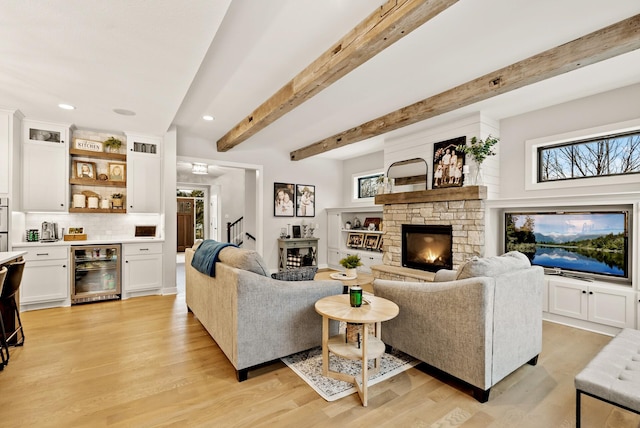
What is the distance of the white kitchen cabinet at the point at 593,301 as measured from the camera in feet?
10.3

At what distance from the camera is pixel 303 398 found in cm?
206

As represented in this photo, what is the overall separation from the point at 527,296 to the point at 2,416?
3.63 meters

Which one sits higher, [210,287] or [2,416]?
[210,287]

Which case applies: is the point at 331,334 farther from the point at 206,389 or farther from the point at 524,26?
the point at 524,26

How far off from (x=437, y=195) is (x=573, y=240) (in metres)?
1.68

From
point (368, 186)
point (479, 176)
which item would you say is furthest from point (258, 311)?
point (368, 186)

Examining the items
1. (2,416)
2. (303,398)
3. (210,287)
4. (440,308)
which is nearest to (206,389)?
(303,398)

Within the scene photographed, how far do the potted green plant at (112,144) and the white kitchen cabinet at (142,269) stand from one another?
1552 millimetres

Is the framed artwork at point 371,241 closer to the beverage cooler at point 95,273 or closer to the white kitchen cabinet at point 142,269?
the white kitchen cabinet at point 142,269

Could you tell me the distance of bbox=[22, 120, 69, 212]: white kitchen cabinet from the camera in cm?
412

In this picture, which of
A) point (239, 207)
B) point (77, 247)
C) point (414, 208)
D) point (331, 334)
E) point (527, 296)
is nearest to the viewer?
point (527, 296)

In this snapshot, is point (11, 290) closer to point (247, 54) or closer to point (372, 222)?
point (247, 54)

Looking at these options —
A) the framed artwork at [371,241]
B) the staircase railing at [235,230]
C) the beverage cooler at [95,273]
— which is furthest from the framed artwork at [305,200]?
the beverage cooler at [95,273]

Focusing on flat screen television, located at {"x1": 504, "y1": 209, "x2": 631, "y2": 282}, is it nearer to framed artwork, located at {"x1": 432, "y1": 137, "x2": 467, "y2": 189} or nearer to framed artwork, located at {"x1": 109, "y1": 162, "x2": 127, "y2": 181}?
framed artwork, located at {"x1": 432, "y1": 137, "x2": 467, "y2": 189}
